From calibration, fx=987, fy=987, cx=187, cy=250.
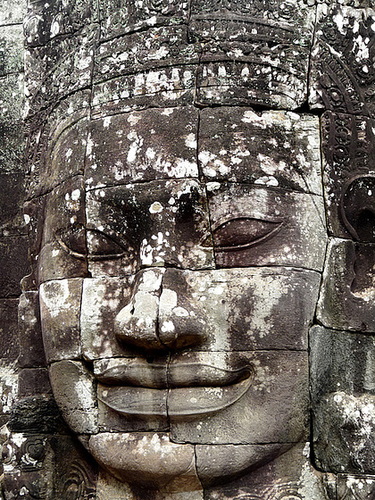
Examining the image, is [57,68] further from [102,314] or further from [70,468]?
[70,468]

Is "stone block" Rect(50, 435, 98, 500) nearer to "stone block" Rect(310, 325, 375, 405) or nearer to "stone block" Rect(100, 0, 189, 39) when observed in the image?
"stone block" Rect(310, 325, 375, 405)

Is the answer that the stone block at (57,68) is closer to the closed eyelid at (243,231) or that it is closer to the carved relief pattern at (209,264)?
the carved relief pattern at (209,264)

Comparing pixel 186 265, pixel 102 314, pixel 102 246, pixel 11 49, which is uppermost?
pixel 11 49

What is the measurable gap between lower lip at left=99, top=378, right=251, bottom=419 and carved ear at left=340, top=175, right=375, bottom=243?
1011mm

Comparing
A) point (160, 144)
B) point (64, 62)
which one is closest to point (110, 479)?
point (160, 144)

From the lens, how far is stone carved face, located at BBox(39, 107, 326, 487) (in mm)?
5051

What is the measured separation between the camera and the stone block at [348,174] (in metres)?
5.31

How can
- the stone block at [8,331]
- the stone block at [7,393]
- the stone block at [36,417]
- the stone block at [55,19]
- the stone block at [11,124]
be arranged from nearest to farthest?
1. the stone block at [36,417]
2. the stone block at [55,19]
3. the stone block at [7,393]
4. the stone block at [8,331]
5. the stone block at [11,124]

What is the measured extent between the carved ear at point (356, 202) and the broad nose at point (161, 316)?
954 millimetres

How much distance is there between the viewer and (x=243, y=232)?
5.15 metres

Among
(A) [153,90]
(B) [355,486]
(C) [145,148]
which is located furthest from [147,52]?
(B) [355,486]

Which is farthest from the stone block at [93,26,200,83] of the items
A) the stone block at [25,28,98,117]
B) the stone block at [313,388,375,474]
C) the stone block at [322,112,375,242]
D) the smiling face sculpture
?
the stone block at [313,388,375,474]

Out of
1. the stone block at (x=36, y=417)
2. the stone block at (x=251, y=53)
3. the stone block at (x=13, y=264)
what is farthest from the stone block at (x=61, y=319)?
the stone block at (x=251, y=53)

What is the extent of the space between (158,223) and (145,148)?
1.35ft
